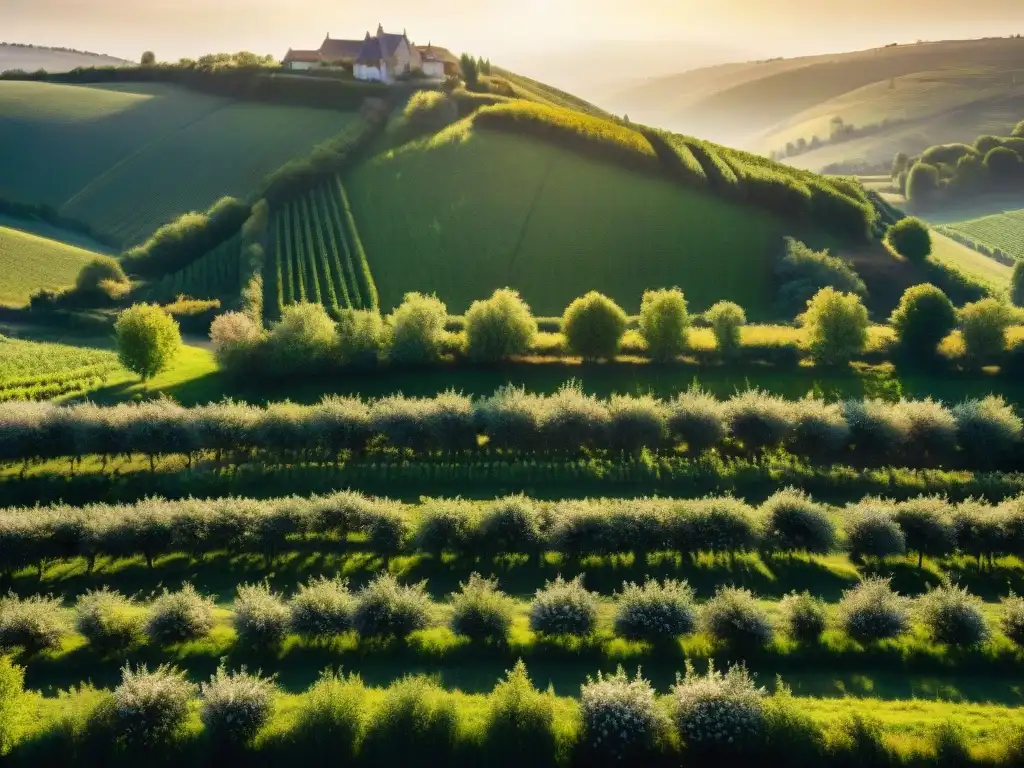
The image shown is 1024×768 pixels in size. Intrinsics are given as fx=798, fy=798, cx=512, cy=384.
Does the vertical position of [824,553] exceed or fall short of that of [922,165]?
it falls short

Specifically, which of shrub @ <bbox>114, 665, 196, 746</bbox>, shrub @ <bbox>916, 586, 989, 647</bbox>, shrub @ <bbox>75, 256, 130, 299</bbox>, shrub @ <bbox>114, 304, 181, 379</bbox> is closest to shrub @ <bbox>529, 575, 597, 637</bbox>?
shrub @ <bbox>114, 665, 196, 746</bbox>

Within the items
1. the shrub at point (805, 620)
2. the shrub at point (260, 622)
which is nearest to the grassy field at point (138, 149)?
the shrub at point (260, 622)

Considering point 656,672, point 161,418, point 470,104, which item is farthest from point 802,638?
point 470,104

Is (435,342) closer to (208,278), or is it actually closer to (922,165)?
(208,278)

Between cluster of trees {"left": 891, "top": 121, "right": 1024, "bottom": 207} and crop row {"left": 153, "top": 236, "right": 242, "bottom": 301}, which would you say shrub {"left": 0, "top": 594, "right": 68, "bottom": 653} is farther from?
cluster of trees {"left": 891, "top": 121, "right": 1024, "bottom": 207}

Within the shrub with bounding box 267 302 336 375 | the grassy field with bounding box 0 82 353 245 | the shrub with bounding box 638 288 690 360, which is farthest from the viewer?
the grassy field with bounding box 0 82 353 245

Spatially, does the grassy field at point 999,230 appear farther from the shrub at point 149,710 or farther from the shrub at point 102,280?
the shrub at point 149,710
